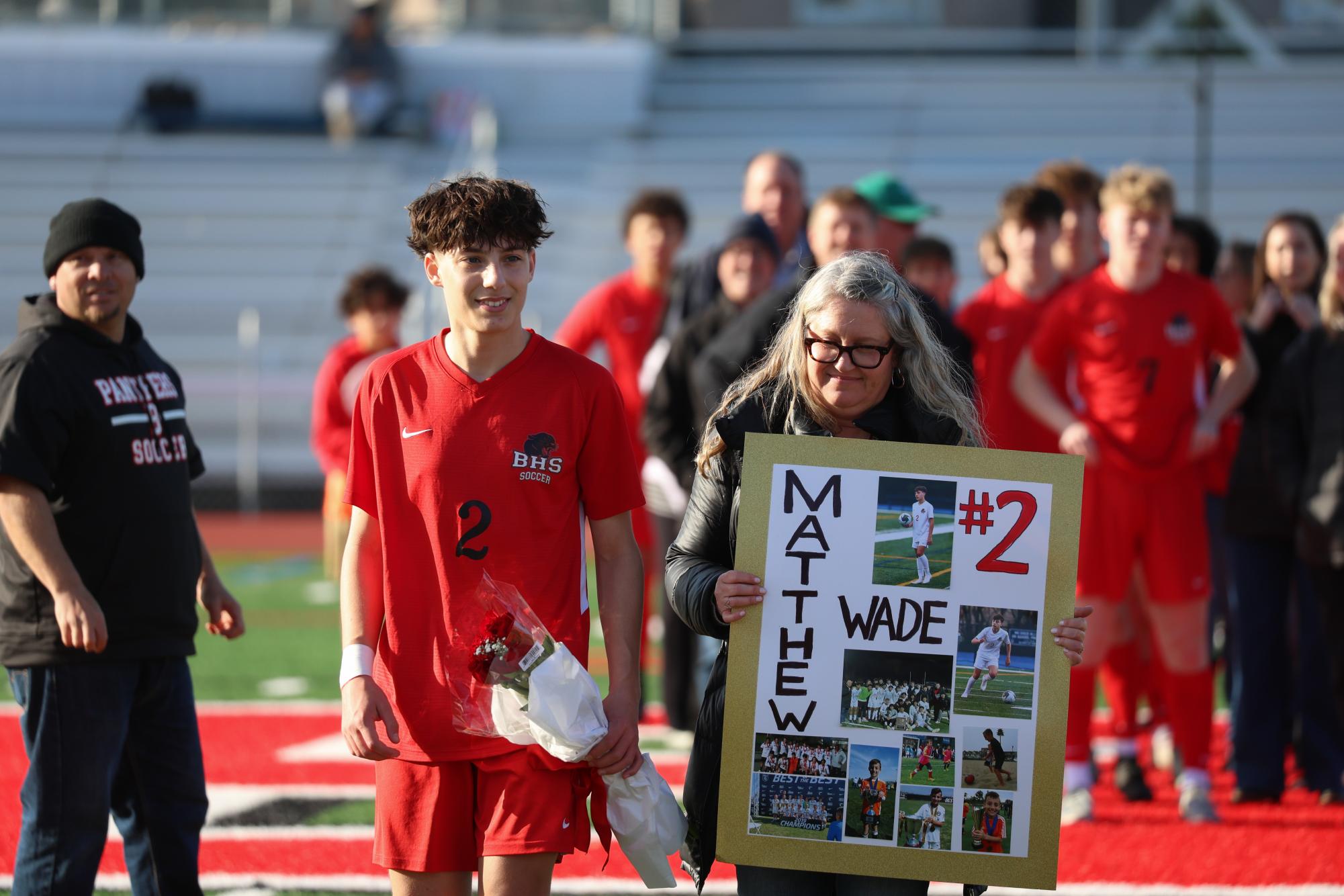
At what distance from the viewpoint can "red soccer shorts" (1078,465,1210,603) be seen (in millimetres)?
5961

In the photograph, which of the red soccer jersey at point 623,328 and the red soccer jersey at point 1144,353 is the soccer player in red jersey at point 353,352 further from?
the red soccer jersey at point 1144,353

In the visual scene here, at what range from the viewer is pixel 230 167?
2508cm

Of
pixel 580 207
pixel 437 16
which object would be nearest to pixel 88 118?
pixel 437 16

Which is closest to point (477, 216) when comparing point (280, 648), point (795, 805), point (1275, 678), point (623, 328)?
point (795, 805)

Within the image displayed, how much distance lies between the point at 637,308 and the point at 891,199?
1.50m

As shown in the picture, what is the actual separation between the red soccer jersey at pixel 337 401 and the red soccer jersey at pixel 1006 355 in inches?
138

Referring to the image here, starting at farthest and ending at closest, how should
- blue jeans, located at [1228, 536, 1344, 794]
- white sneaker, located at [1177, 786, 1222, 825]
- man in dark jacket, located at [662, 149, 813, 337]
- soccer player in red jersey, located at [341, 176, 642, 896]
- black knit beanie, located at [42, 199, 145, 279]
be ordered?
1. man in dark jacket, located at [662, 149, 813, 337]
2. blue jeans, located at [1228, 536, 1344, 794]
3. white sneaker, located at [1177, 786, 1222, 825]
4. black knit beanie, located at [42, 199, 145, 279]
5. soccer player in red jersey, located at [341, 176, 642, 896]

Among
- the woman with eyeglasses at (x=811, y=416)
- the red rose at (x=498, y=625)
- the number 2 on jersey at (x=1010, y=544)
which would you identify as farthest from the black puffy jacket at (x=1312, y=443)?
the red rose at (x=498, y=625)

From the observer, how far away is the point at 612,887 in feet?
16.6

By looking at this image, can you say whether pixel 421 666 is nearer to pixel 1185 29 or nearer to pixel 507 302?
pixel 507 302

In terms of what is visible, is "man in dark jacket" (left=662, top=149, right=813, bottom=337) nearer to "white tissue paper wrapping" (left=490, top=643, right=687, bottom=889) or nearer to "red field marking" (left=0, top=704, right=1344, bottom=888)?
"red field marking" (left=0, top=704, right=1344, bottom=888)

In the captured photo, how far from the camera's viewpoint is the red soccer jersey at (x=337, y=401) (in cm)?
909

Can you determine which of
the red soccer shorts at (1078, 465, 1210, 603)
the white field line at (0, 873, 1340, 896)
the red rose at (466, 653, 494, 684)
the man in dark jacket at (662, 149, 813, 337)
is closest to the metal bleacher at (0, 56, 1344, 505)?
the man in dark jacket at (662, 149, 813, 337)

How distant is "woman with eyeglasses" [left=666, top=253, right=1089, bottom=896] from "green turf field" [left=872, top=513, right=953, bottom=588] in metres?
0.22
